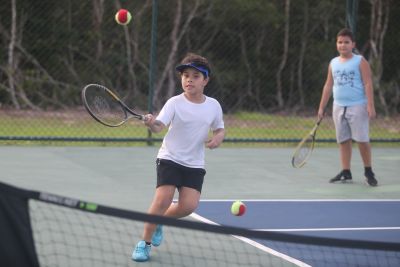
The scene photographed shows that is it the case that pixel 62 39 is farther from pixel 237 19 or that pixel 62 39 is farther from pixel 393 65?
pixel 393 65

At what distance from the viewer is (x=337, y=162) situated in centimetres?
1045

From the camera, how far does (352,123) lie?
855 centimetres

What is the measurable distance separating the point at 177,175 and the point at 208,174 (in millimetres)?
3633

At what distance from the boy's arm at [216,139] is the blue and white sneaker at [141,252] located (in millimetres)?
752

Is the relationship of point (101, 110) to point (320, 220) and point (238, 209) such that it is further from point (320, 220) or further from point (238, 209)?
point (320, 220)

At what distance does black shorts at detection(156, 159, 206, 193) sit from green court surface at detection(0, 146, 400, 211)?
1616 millimetres

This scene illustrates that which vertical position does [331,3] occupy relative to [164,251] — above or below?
above

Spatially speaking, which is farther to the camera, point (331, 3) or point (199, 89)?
point (331, 3)

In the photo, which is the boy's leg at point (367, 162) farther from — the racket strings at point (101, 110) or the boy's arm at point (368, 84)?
the racket strings at point (101, 110)

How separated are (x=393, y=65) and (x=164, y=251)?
10.9 metres

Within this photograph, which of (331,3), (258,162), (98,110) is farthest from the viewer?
(331,3)

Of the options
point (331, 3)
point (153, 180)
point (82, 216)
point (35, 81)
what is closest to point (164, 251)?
point (82, 216)

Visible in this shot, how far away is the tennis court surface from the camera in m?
3.31

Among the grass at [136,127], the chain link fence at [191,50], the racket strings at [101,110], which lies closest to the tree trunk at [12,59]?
the chain link fence at [191,50]
